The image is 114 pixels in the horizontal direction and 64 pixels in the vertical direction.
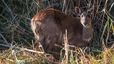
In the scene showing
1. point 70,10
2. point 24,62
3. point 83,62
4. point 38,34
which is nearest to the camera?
point 83,62

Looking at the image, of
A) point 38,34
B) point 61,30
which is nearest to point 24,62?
point 38,34

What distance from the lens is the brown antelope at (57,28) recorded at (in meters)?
6.24

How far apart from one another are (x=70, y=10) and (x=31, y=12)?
821 millimetres

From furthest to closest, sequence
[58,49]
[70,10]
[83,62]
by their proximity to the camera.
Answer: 1. [70,10]
2. [58,49]
3. [83,62]

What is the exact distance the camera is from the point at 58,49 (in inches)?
263

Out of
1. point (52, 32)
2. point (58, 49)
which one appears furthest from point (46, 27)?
point (58, 49)

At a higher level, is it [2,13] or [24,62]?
[2,13]

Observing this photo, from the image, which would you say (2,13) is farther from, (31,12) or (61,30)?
(61,30)

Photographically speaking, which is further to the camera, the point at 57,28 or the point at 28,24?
the point at 28,24

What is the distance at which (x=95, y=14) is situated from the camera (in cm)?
698

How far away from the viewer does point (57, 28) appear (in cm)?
641

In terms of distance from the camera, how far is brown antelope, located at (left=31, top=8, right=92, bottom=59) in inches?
246

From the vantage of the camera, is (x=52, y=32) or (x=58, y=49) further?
(x=58, y=49)

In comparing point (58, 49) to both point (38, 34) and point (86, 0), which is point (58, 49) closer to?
point (38, 34)
